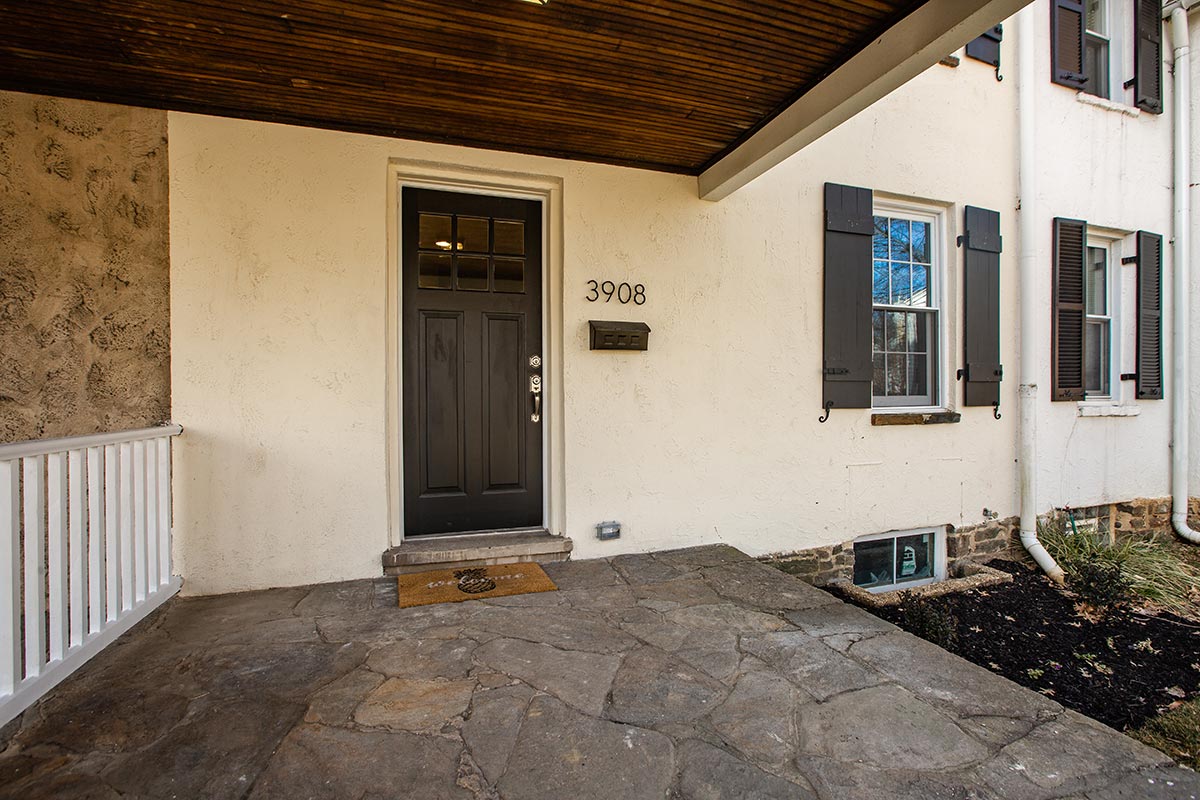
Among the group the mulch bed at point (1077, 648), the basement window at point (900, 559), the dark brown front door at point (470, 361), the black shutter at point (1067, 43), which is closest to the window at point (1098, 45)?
the black shutter at point (1067, 43)

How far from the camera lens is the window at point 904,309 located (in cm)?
412

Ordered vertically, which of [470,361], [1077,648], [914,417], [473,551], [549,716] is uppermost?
[470,361]

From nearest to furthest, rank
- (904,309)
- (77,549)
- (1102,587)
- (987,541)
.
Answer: (77,549)
(1102,587)
(904,309)
(987,541)

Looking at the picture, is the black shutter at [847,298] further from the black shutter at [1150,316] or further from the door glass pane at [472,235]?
the black shutter at [1150,316]

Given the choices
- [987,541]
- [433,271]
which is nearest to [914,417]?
[987,541]

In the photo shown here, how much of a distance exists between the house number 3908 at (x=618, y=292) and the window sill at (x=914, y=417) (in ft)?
6.14

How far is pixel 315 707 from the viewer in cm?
170

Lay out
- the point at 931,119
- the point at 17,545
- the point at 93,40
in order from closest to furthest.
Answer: the point at 17,545, the point at 93,40, the point at 931,119

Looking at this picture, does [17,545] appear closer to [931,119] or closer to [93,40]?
[93,40]

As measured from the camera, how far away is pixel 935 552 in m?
4.27

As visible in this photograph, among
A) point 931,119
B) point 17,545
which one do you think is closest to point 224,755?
point 17,545

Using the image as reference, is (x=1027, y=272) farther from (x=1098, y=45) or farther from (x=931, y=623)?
(x=931, y=623)

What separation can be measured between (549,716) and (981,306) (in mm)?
4235

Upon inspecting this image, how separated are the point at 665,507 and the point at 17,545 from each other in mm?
2713
